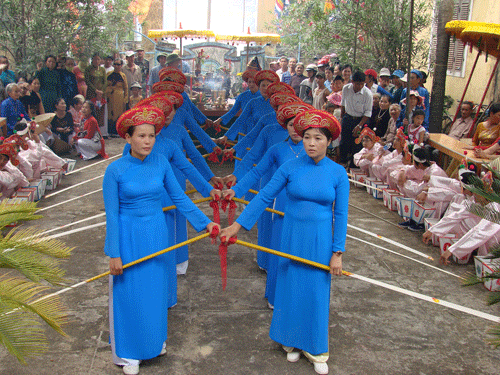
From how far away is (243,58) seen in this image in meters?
19.9

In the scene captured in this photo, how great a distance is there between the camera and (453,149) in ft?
23.6

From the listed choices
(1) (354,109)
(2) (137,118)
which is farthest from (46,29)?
(2) (137,118)

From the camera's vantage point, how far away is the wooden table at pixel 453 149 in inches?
258

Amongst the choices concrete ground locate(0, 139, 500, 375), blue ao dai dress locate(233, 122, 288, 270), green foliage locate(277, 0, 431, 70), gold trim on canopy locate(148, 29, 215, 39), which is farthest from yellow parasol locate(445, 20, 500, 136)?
gold trim on canopy locate(148, 29, 215, 39)

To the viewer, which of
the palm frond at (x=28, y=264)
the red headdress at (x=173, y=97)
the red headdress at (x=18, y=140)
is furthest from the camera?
the red headdress at (x=18, y=140)

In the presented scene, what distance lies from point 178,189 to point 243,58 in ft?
55.1

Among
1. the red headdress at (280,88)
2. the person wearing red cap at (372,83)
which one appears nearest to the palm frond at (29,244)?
the red headdress at (280,88)

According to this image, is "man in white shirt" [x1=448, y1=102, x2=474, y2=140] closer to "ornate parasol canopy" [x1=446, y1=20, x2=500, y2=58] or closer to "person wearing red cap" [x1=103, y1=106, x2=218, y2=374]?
"ornate parasol canopy" [x1=446, y1=20, x2=500, y2=58]

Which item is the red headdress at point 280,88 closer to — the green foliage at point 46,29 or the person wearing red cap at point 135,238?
the person wearing red cap at point 135,238

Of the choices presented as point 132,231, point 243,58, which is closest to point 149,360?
point 132,231

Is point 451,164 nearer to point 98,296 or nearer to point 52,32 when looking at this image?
point 98,296

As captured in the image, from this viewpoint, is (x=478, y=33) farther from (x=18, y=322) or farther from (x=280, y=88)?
(x=18, y=322)

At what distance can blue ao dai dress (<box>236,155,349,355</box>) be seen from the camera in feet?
12.0

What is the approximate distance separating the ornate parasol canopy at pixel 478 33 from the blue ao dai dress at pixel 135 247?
652cm
